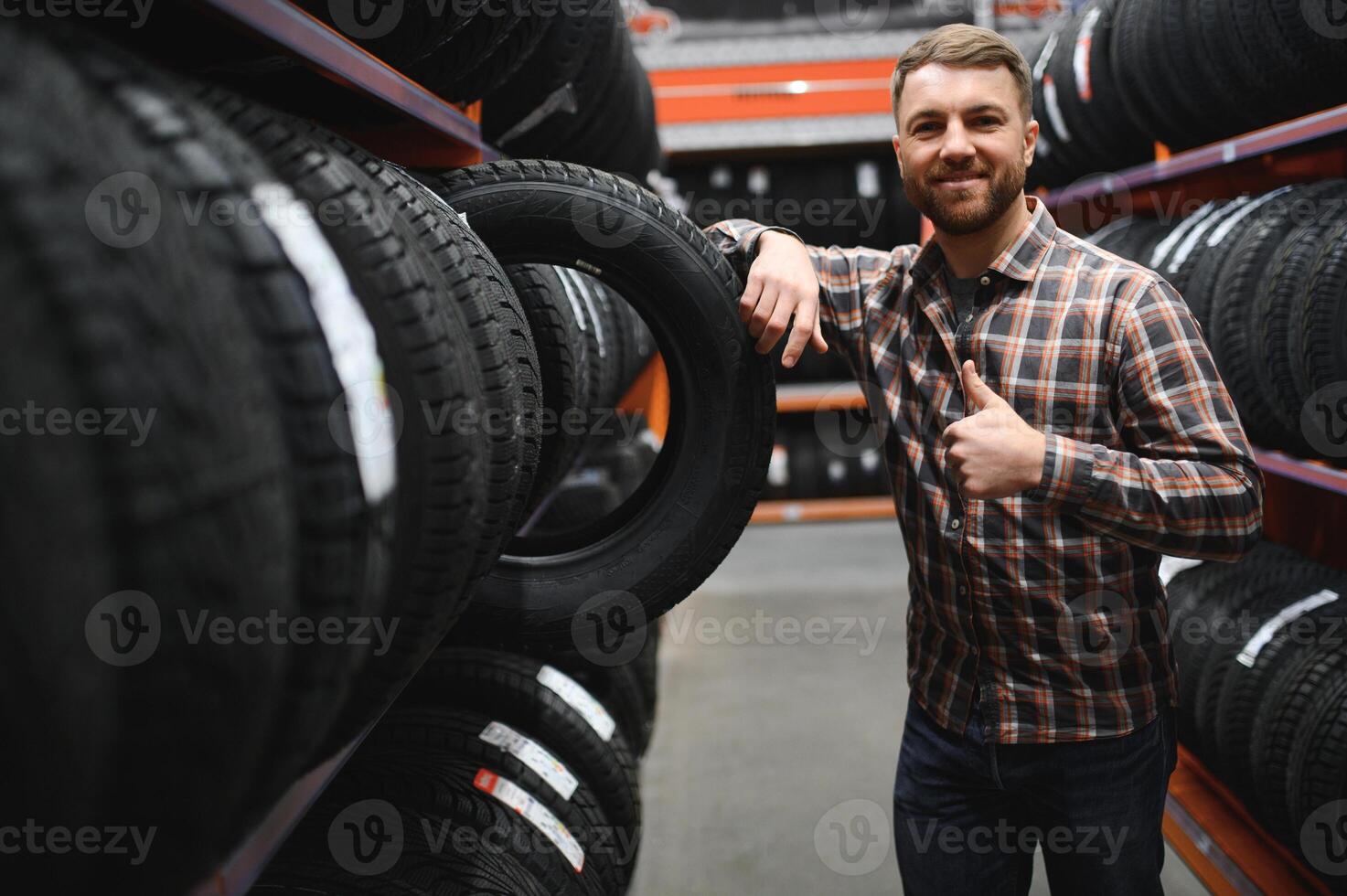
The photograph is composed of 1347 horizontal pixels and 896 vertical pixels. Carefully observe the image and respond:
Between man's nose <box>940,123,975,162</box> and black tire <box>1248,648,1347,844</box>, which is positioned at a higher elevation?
man's nose <box>940,123,975,162</box>

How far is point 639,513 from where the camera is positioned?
1349mm

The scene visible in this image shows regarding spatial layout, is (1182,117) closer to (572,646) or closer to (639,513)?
(639,513)

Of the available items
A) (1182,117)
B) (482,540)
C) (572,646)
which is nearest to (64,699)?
(482,540)

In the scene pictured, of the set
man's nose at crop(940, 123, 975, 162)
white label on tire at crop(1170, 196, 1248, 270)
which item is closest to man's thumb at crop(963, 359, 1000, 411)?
man's nose at crop(940, 123, 975, 162)

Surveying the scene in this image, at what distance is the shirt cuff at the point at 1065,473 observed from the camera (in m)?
1.18

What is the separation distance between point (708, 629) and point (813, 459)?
2.09 meters

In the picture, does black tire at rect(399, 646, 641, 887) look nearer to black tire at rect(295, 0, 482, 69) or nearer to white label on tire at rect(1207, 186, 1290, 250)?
black tire at rect(295, 0, 482, 69)

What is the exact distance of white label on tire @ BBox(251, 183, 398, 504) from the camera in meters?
0.56

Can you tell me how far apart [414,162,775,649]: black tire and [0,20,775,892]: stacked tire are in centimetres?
34

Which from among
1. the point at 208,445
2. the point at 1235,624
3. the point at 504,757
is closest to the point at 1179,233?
the point at 1235,624

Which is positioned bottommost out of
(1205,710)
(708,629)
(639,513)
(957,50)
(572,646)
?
(708,629)

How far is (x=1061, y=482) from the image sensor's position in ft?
3.89

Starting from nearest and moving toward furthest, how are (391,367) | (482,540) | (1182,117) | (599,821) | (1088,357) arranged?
(391,367), (482,540), (1088,357), (599,821), (1182,117)

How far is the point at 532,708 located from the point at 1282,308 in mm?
1874
